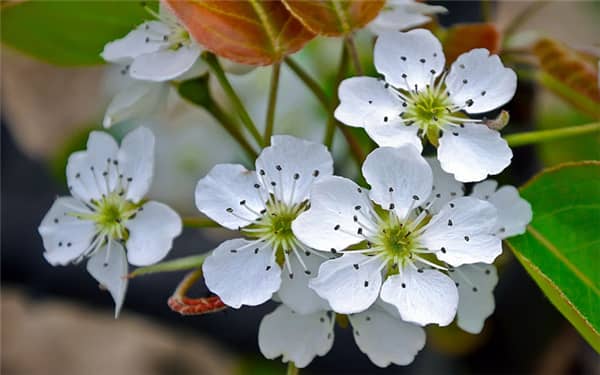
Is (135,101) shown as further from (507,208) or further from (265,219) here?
(507,208)

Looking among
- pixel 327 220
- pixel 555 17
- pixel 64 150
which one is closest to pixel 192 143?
pixel 64 150

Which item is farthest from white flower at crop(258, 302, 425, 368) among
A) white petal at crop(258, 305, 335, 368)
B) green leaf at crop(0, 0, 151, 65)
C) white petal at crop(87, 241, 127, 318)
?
green leaf at crop(0, 0, 151, 65)

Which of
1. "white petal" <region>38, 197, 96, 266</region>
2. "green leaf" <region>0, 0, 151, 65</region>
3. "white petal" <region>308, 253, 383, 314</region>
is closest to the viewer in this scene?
"white petal" <region>308, 253, 383, 314</region>

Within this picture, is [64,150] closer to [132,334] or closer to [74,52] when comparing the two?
[74,52]

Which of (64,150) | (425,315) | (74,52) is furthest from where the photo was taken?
(64,150)

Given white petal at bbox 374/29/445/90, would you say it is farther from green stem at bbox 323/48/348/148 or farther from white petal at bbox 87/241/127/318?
white petal at bbox 87/241/127/318

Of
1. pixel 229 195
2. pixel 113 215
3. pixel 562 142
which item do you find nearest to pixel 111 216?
pixel 113 215
